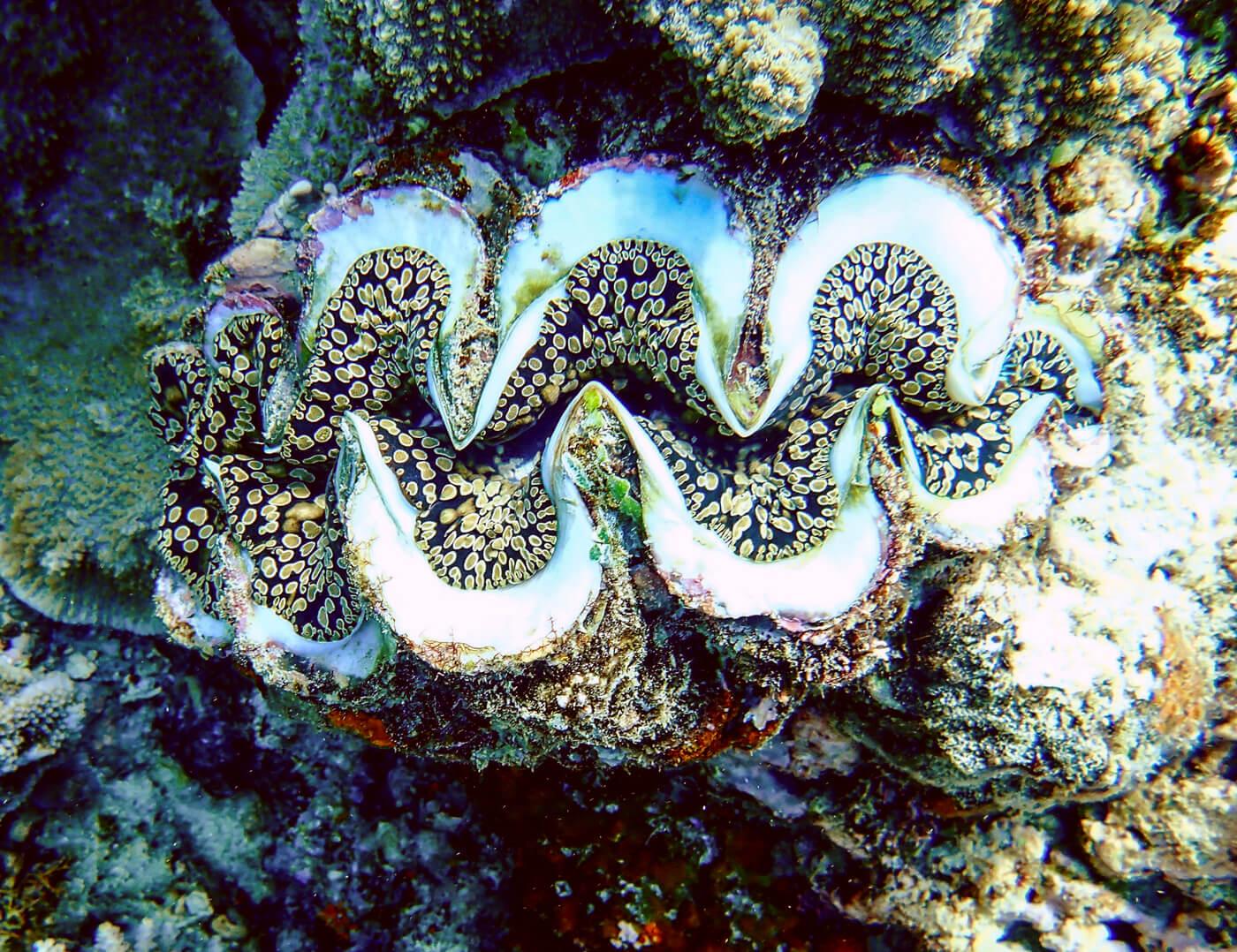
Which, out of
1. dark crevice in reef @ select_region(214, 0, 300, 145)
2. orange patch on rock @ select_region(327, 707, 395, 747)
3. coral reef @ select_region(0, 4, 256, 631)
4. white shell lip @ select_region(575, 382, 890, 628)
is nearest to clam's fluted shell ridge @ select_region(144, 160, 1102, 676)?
white shell lip @ select_region(575, 382, 890, 628)

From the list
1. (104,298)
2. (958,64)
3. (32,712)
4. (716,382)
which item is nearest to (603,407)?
(716,382)

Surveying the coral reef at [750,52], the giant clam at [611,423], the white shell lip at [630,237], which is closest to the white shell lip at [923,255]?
the giant clam at [611,423]

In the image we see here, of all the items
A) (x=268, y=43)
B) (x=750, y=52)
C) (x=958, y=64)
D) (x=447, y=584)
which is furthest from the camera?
(x=268, y=43)

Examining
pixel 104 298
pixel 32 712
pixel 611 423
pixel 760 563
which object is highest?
pixel 104 298

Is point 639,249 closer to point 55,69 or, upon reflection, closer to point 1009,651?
point 1009,651

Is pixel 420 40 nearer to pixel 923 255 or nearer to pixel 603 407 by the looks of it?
pixel 603 407

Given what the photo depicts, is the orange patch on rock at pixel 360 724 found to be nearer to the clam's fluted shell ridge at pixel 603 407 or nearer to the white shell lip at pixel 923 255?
the clam's fluted shell ridge at pixel 603 407
